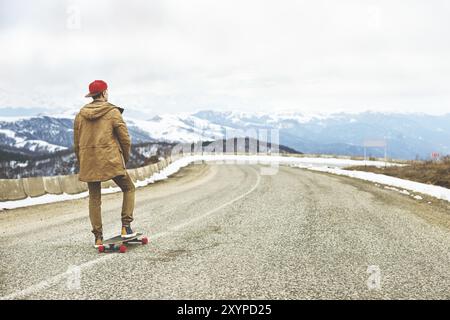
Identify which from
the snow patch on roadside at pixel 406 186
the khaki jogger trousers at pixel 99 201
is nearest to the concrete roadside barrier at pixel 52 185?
the khaki jogger trousers at pixel 99 201

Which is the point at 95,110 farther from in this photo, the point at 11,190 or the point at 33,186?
the point at 33,186

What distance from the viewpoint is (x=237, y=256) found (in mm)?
5004

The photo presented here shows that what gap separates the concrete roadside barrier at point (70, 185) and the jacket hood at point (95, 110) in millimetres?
8806

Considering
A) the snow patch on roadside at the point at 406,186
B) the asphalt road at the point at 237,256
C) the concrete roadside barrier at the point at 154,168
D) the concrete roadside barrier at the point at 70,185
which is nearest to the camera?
the asphalt road at the point at 237,256

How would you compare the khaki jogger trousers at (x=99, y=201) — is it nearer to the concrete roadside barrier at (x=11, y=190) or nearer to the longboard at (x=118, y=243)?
the longboard at (x=118, y=243)

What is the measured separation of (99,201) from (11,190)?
7385 mm

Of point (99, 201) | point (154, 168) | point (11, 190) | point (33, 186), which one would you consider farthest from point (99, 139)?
point (154, 168)

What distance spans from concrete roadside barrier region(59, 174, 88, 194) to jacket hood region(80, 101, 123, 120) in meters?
8.81

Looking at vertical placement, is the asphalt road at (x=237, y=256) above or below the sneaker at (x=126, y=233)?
below

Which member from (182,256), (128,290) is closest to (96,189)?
(182,256)

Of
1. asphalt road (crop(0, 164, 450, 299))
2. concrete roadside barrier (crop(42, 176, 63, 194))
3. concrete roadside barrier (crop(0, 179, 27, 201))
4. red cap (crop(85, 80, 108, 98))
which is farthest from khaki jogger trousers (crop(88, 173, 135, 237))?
concrete roadside barrier (crop(42, 176, 63, 194))

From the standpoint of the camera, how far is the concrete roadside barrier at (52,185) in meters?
12.6
